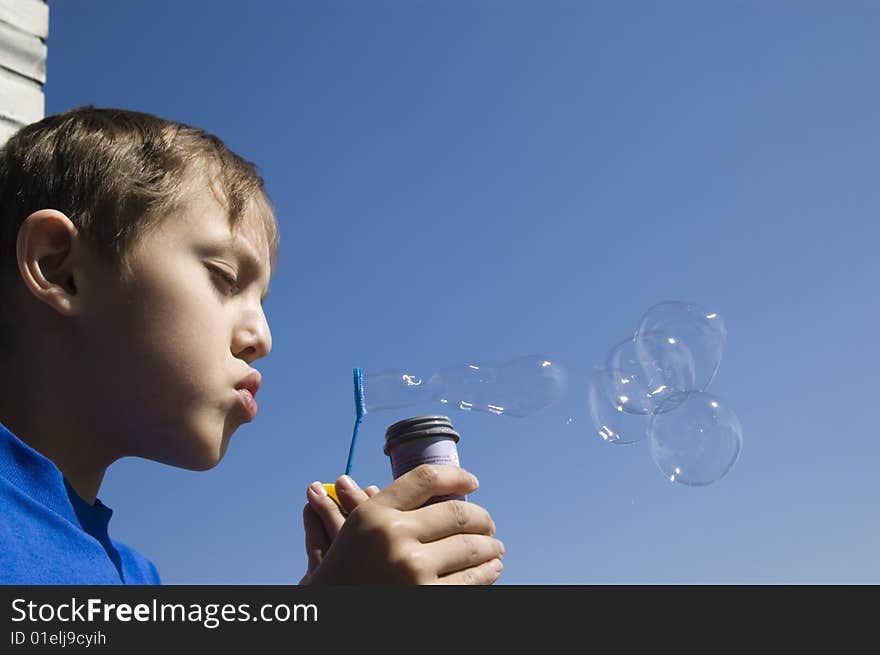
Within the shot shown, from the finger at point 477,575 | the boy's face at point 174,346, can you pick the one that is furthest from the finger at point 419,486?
the boy's face at point 174,346

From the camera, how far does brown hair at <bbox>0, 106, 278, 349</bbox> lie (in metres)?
1.47

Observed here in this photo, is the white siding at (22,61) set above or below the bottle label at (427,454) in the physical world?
above

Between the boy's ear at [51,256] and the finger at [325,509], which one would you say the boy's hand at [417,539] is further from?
the boy's ear at [51,256]

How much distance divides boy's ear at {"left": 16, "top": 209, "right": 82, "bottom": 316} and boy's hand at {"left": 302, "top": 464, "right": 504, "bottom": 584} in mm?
662

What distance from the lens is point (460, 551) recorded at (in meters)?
1.25

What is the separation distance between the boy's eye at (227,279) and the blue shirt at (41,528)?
0.43 m

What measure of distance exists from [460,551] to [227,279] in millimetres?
→ 659

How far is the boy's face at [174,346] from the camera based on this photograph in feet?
4.43

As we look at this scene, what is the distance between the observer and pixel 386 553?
120cm

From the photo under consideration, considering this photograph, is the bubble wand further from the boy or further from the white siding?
the white siding

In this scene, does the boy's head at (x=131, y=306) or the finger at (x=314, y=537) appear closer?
the boy's head at (x=131, y=306)

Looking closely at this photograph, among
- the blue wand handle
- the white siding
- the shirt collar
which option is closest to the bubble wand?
the blue wand handle

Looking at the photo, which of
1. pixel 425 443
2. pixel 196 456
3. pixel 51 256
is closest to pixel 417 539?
pixel 425 443
